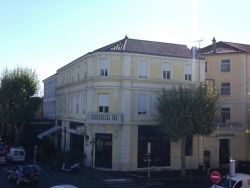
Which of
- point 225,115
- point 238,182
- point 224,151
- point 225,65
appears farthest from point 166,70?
point 238,182

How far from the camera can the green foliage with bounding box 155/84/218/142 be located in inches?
1287

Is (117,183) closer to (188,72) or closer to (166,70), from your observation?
(166,70)

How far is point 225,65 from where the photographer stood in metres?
45.6

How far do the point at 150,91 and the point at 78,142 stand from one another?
11.7m

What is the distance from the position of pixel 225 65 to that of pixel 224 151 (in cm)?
1151

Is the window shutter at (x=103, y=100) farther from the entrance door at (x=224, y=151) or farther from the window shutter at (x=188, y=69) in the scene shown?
the entrance door at (x=224, y=151)

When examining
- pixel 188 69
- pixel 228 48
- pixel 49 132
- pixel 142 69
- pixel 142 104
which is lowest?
pixel 49 132

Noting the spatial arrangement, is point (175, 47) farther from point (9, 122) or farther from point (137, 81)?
point (9, 122)

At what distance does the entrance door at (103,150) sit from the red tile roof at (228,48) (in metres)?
20.3

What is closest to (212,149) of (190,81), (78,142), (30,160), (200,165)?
(200,165)

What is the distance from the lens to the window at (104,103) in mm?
36781

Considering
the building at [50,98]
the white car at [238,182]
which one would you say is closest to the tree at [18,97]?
the building at [50,98]

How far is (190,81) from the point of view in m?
39.6

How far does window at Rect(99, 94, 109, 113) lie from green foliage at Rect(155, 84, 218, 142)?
6048 mm
